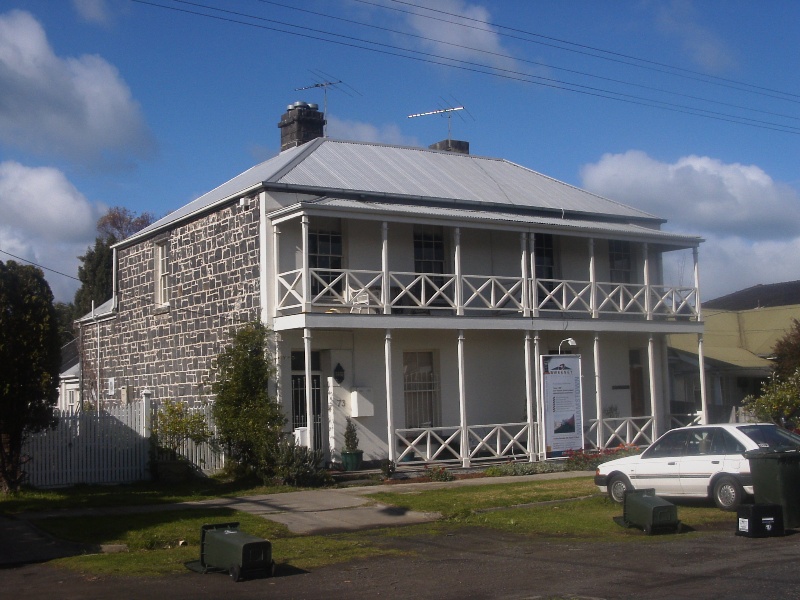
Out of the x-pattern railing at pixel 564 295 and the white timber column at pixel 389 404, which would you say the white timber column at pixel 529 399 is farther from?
the white timber column at pixel 389 404

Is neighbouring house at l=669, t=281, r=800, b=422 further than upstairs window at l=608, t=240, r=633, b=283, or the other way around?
neighbouring house at l=669, t=281, r=800, b=422

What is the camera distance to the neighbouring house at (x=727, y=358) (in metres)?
29.2

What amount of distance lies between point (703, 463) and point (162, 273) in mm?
15789

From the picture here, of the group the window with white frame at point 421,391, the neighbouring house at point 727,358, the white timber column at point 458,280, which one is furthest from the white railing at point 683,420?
the white timber column at point 458,280

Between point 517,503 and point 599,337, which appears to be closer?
point 517,503

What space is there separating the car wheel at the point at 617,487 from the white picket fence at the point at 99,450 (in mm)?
8936

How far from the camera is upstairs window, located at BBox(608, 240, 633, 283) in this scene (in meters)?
26.2

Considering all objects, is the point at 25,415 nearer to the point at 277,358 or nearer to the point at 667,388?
the point at 277,358

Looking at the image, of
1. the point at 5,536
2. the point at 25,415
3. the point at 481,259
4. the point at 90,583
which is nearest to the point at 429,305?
the point at 481,259

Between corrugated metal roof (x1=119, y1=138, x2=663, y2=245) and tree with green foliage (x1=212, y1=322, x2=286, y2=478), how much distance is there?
3.56m

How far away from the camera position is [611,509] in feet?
48.5

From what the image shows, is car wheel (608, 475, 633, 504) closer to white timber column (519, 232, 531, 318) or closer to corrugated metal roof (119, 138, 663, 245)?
white timber column (519, 232, 531, 318)

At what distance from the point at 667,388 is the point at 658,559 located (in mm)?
16105

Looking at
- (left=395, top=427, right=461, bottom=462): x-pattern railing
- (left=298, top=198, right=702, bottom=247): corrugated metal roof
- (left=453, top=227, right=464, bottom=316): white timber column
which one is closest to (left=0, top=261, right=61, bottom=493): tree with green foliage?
(left=298, top=198, right=702, bottom=247): corrugated metal roof
